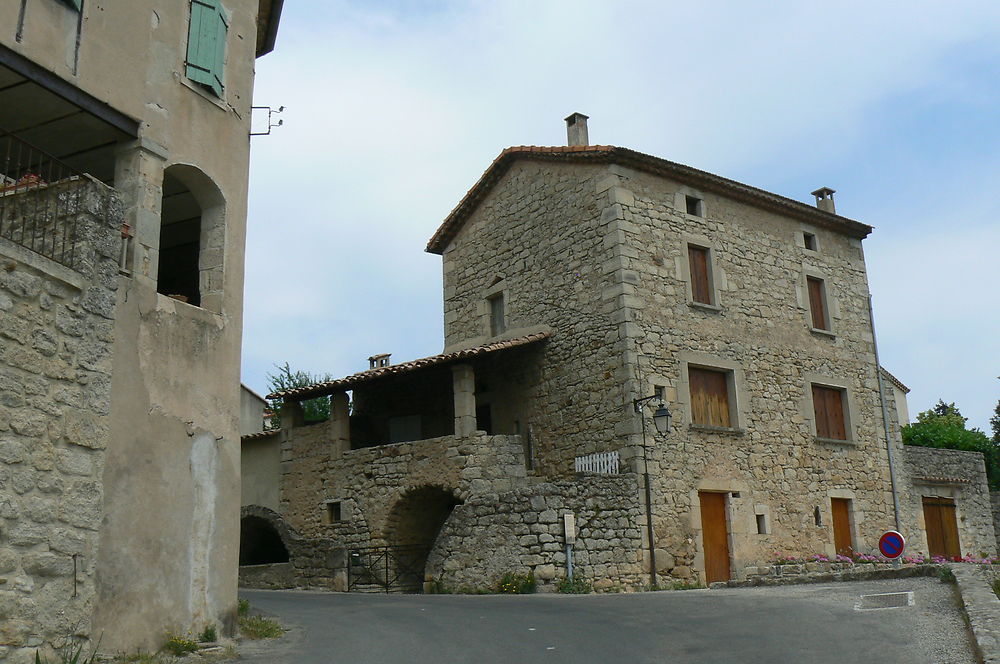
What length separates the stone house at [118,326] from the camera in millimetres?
6988

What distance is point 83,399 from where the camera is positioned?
7602 millimetres

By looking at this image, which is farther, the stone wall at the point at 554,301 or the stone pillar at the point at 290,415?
the stone pillar at the point at 290,415

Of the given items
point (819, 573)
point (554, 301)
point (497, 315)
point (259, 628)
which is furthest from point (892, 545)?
point (497, 315)

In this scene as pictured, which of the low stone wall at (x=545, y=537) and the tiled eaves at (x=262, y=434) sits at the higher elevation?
the tiled eaves at (x=262, y=434)

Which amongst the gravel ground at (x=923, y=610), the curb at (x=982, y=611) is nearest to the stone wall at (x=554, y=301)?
the gravel ground at (x=923, y=610)

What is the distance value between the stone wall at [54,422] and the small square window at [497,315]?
12.2 meters

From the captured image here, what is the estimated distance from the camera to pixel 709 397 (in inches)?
696

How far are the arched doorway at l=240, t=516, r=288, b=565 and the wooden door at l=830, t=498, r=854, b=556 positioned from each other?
11.5 m

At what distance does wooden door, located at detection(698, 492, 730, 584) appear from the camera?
→ 1666 centimetres

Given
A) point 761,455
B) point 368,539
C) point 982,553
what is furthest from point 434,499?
point 982,553

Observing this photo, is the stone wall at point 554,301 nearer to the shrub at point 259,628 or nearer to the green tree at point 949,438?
the shrub at point 259,628

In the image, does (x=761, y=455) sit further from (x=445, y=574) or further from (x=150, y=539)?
(x=150, y=539)

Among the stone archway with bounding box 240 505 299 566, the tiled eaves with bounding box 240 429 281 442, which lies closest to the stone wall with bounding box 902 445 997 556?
the stone archway with bounding box 240 505 299 566

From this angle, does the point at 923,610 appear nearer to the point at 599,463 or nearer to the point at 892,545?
the point at 892,545
